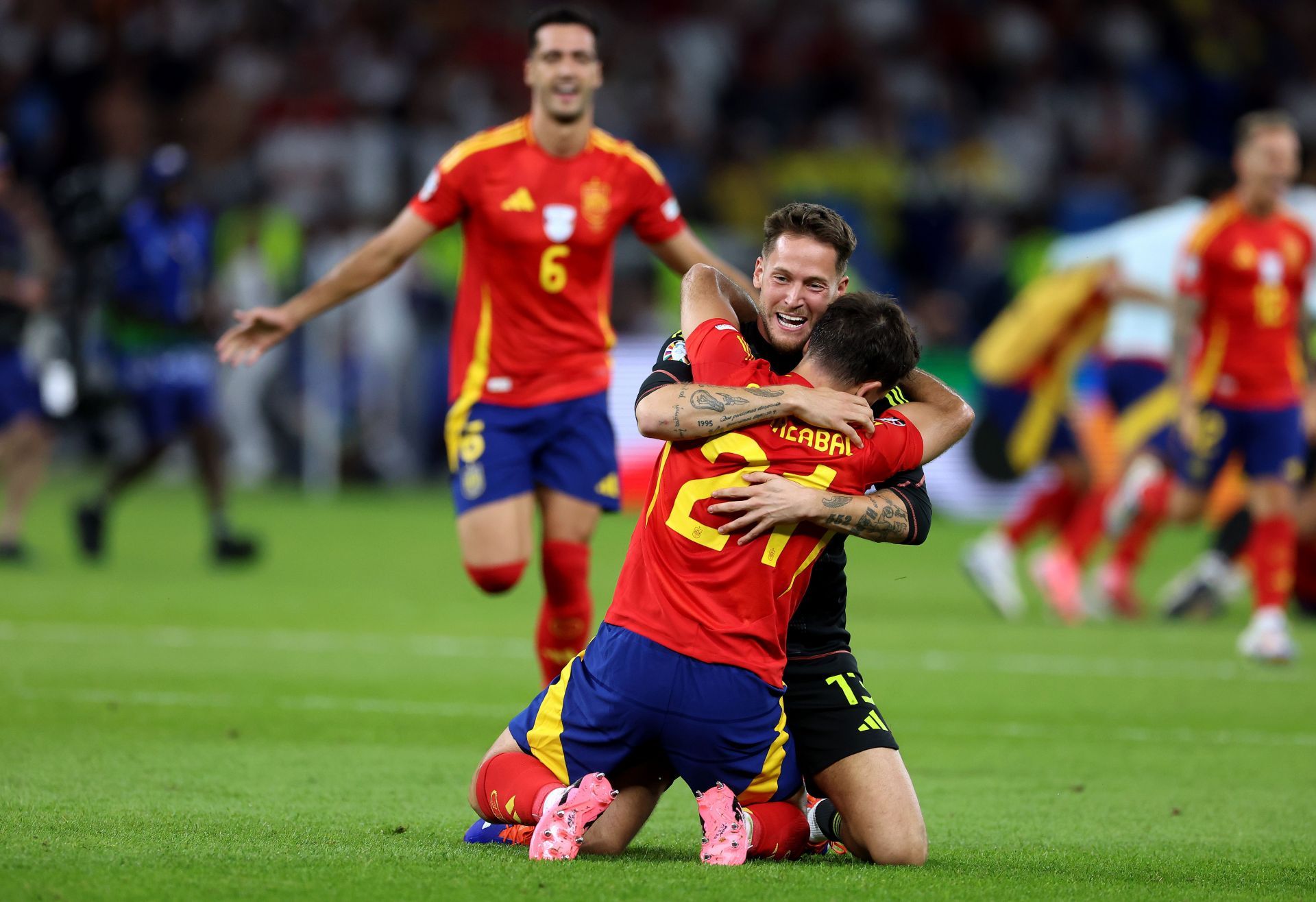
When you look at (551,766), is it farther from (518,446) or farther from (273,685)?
(273,685)

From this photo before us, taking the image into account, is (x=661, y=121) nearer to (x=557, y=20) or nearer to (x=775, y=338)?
(x=557, y=20)

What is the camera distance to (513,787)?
16.3 ft

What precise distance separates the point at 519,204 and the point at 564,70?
0.54 metres

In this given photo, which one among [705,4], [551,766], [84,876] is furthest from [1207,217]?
[705,4]

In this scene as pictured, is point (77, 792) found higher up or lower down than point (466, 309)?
lower down

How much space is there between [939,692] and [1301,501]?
4.37 m

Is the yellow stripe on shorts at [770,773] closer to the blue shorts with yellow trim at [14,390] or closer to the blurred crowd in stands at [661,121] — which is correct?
the blue shorts with yellow trim at [14,390]

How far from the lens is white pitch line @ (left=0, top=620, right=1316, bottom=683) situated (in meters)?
9.48

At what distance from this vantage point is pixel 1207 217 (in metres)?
10.4

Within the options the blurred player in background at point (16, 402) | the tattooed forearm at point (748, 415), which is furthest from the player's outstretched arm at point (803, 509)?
the blurred player in background at point (16, 402)

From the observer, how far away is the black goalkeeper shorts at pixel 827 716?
5.21m

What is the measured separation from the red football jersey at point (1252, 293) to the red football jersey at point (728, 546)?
5.91 m

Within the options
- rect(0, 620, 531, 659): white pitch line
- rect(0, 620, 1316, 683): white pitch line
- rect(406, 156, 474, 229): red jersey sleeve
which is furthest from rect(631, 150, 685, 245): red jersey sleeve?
rect(0, 620, 531, 659): white pitch line

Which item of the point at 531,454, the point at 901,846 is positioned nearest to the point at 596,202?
the point at 531,454
